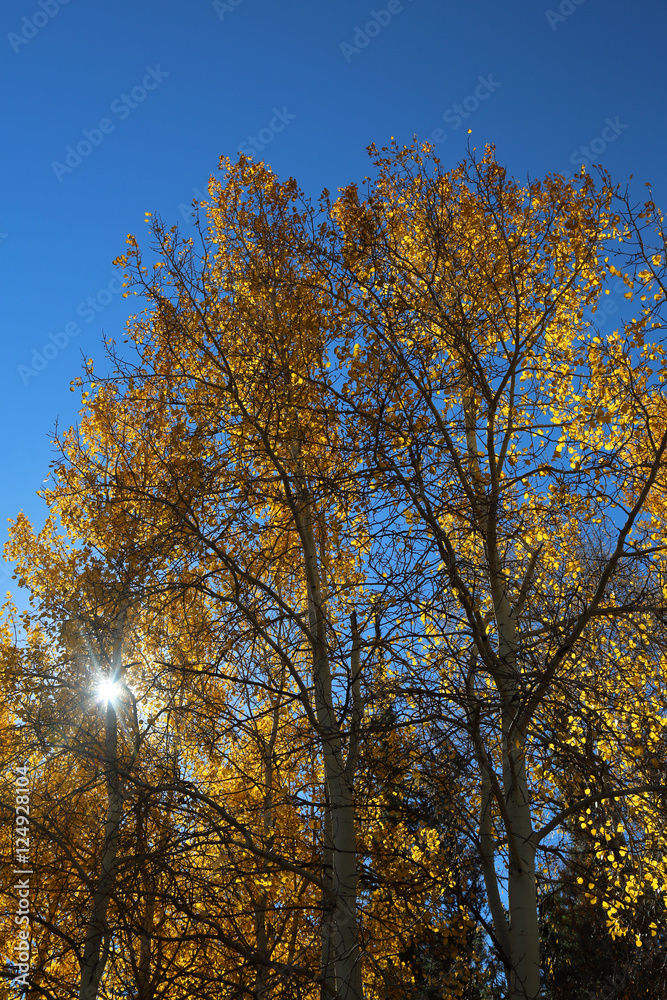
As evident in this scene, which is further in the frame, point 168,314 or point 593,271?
point 168,314

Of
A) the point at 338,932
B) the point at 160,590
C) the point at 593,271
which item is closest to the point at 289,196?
the point at 593,271

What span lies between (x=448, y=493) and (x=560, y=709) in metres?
1.61

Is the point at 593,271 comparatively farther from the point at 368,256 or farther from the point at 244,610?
the point at 244,610

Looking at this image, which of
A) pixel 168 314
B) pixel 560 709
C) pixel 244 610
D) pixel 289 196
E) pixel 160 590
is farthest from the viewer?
pixel 289 196

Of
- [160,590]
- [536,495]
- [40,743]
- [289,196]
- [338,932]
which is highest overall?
[289,196]

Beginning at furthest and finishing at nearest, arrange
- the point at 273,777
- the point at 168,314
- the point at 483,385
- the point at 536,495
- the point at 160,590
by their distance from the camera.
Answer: the point at 273,777 → the point at 168,314 → the point at 536,495 → the point at 160,590 → the point at 483,385

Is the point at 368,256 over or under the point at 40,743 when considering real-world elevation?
over

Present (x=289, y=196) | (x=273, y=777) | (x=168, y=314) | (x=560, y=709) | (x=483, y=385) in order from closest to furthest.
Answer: (x=560, y=709), (x=483, y=385), (x=168, y=314), (x=289, y=196), (x=273, y=777)

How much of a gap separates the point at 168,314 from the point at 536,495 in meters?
3.76

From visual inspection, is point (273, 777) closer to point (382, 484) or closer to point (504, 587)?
point (504, 587)

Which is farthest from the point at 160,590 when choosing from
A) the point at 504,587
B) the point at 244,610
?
the point at 504,587

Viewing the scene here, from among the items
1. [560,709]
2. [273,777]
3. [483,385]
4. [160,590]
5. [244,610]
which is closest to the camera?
[560,709]

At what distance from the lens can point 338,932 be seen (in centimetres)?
463

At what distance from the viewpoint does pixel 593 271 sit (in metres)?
5.39
